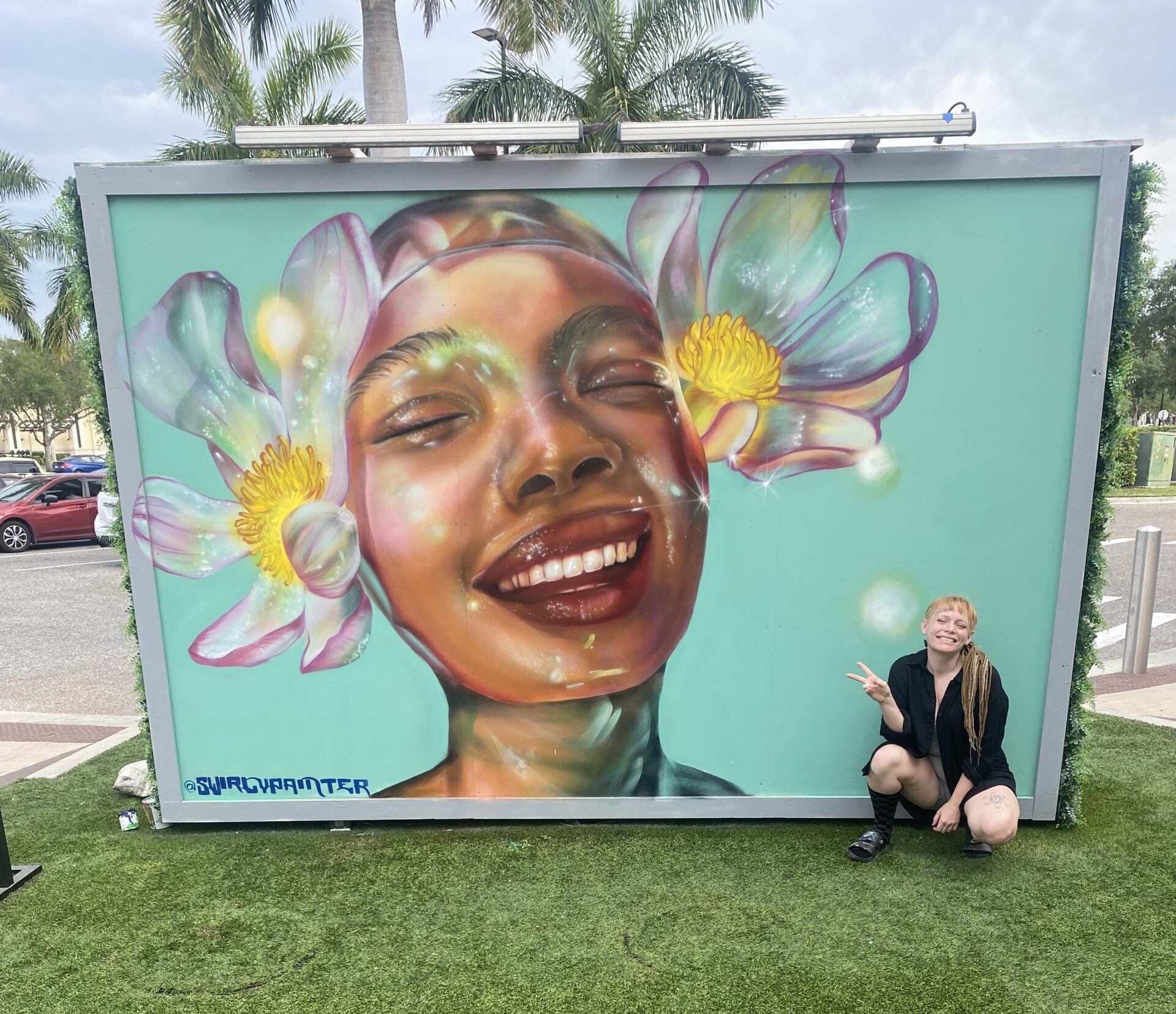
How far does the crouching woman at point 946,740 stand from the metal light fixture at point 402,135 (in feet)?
8.32

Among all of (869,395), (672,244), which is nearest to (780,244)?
(672,244)

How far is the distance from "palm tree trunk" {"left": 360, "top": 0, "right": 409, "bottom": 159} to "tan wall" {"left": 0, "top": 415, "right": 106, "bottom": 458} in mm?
63913

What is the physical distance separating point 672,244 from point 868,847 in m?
2.74

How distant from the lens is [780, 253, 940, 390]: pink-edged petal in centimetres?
325

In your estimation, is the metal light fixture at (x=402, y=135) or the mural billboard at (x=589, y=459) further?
the mural billboard at (x=589, y=459)

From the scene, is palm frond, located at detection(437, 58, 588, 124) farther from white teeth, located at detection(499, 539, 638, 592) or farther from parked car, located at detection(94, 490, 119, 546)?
white teeth, located at detection(499, 539, 638, 592)

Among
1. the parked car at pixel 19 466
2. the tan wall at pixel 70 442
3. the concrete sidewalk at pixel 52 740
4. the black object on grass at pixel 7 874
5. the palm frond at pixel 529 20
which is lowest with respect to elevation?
the tan wall at pixel 70 442

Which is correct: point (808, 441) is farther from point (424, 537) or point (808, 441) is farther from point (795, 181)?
point (424, 537)

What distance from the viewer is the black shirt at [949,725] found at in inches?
124

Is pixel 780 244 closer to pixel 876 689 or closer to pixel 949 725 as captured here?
pixel 876 689

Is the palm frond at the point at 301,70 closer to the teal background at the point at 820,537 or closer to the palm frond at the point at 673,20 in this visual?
the palm frond at the point at 673,20

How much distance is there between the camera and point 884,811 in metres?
3.30

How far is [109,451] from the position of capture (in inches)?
137

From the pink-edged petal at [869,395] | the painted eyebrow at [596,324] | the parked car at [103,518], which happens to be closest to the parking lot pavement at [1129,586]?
the pink-edged petal at [869,395]
